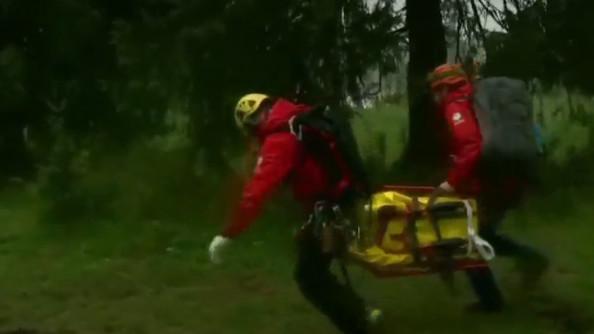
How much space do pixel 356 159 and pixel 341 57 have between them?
4.80 metres

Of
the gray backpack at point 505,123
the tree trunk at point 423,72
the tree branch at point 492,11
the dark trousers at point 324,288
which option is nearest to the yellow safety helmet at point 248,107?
Answer: the dark trousers at point 324,288

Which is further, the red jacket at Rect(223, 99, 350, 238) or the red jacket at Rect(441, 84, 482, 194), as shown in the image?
the red jacket at Rect(441, 84, 482, 194)

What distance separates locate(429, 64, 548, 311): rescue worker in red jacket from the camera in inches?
335

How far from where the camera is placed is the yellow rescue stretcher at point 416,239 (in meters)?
8.49

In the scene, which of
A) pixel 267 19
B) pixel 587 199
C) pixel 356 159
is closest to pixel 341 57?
pixel 267 19

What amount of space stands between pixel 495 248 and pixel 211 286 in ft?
8.63

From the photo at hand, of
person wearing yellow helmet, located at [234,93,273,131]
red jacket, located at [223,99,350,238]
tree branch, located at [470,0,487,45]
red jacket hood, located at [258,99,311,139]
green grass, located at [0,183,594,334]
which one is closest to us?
red jacket, located at [223,99,350,238]

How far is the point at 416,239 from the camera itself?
851cm

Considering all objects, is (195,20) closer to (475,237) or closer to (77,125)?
(77,125)

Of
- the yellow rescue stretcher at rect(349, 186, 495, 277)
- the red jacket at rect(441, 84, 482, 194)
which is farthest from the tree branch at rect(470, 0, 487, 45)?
the yellow rescue stretcher at rect(349, 186, 495, 277)

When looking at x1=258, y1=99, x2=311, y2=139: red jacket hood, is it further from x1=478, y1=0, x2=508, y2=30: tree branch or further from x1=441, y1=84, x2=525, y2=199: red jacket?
x1=478, y1=0, x2=508, y2=30: tree branch

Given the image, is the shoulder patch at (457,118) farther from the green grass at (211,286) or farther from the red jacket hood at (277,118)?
the green grass at (211,286)

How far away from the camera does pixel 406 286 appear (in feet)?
35.1

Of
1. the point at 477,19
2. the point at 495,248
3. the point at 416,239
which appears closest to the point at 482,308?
the point at 495,248
